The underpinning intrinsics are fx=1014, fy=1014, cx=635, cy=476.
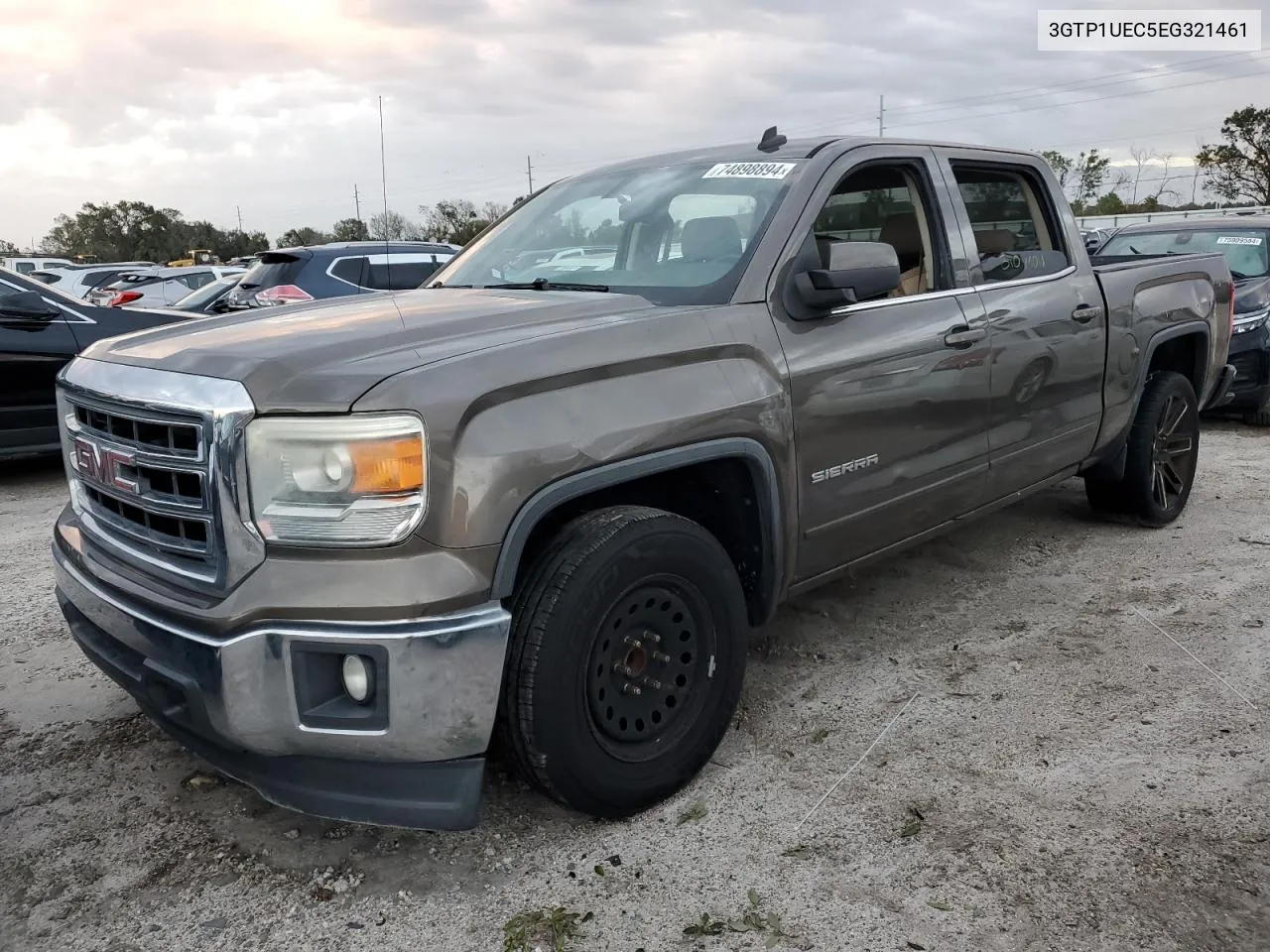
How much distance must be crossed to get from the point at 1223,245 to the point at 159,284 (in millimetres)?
16414

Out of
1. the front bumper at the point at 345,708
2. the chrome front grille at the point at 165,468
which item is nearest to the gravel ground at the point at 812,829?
the front bumper at the point at 345,708

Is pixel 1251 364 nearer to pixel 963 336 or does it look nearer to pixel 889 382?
pixel 963 336

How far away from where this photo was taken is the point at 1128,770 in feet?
9.79

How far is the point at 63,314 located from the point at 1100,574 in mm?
6795

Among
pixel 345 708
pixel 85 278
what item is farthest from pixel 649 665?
pixel 85 278

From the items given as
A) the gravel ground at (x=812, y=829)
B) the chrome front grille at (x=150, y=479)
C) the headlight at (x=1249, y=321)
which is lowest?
the gravel ground at (x=812, y=829)

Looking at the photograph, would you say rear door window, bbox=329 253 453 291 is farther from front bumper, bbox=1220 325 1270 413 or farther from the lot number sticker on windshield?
front bumper, bbox=1220 325 1270 413

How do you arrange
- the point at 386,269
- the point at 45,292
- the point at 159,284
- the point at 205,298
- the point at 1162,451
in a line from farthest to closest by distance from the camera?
1. the point at 159,284
2. the point at 205,298
3. the point at 386,269
4. the point at 45,292
5. the point at 1162,451

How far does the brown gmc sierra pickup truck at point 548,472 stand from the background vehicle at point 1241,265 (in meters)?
5.28

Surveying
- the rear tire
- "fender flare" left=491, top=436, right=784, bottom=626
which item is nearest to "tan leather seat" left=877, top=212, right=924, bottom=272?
"fender flare" left=491, top=436, right=784, bottom=626

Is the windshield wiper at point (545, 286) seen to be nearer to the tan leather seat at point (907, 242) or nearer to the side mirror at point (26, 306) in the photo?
the tan leather seat at point (907, 242)

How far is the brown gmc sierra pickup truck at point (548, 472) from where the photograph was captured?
7.38 feet

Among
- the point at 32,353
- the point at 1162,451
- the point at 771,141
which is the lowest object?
the point at 1162,451

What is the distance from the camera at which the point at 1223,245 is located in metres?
8.93
